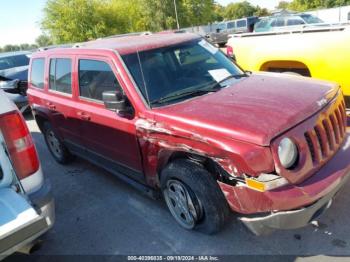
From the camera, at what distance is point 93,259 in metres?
3.16

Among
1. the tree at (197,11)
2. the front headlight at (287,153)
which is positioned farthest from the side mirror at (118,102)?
the tree at (197,11)

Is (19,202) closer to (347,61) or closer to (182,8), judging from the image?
(347,61)

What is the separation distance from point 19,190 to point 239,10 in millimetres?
90619

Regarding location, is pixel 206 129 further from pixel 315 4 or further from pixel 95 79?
pixel 315 4

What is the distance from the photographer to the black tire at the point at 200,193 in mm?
2846

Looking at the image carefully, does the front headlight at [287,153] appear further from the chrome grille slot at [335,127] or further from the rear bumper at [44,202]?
the rear bumper at [44,202]

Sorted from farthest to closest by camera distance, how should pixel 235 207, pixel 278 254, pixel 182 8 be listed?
pixel 182 8 → pixel 278 254 → pixel 235 207

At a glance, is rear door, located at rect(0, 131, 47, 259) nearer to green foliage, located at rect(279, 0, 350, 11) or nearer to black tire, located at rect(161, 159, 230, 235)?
black tire, located at rect(161, 159, 230, 235)

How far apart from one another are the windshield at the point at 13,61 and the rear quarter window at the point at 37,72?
6179 mm

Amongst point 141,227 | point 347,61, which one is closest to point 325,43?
point 347,61

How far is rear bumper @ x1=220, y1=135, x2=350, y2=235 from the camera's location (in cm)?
245

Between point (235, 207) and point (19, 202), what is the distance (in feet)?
5.38

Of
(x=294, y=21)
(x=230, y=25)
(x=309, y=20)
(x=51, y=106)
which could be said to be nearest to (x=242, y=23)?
(x=230, y=25)

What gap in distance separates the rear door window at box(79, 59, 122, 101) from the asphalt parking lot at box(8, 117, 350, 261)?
1.31m
